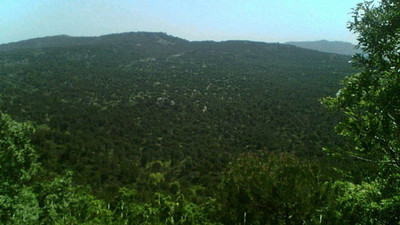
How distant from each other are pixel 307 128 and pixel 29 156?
49.7 metres

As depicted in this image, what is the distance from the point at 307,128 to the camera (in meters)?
51.3

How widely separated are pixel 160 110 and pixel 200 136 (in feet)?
64.4

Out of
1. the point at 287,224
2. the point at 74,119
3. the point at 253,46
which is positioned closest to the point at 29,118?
the point at 74,119

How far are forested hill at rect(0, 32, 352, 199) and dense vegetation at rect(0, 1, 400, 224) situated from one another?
0.36 meters

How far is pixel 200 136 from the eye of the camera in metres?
52.0

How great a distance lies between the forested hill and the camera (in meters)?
37.0

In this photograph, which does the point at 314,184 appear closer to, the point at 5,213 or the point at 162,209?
the point at 162,209

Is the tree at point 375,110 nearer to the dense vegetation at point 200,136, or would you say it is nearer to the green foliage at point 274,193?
the dense vegetation at point 200,136

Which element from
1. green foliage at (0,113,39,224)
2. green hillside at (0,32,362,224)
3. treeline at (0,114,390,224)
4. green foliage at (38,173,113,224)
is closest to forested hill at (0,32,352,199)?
green hillside at (0,32,362,224)

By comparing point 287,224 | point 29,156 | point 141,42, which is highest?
point 141,42

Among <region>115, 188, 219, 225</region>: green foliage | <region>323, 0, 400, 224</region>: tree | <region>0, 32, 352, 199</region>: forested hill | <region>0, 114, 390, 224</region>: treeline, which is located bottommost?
<region>0, 32, 352, 199</region>: forested hill

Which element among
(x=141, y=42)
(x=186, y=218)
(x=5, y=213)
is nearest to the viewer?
(x=5, y=213)

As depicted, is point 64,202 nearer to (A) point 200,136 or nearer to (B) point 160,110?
(A) point 200,136

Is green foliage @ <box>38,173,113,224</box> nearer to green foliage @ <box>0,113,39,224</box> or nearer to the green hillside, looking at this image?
green foliage @ <box>0,113,39,224</box>
